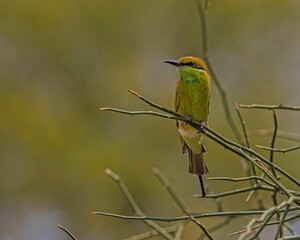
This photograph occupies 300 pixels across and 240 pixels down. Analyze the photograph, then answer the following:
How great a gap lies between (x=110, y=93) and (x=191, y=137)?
458 cm

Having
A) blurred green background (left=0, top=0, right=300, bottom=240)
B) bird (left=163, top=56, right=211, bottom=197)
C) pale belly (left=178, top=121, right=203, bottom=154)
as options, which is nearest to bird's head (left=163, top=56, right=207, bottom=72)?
bird (left=163, top=56, right=211, bottom=197)

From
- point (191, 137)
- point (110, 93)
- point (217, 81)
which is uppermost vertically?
point (217, 81)

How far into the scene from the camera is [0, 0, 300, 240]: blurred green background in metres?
5.34

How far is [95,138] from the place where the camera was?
5.79 metres

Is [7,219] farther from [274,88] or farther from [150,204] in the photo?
[274,88]

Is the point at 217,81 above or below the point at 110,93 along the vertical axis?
above

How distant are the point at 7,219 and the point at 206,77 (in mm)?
4039

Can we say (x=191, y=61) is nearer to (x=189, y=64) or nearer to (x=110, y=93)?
(x=189, y=64)

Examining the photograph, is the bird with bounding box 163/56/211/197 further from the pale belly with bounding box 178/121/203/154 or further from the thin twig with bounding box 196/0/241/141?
the thin twig with bounding box 196/0/241/141

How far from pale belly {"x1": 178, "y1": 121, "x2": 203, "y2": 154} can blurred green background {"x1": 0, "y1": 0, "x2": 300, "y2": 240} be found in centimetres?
330

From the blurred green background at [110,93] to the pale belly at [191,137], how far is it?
130 inches

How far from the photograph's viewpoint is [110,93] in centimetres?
604

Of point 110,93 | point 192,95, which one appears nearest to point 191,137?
point 192,95

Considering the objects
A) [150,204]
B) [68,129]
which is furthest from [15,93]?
[150,204]
